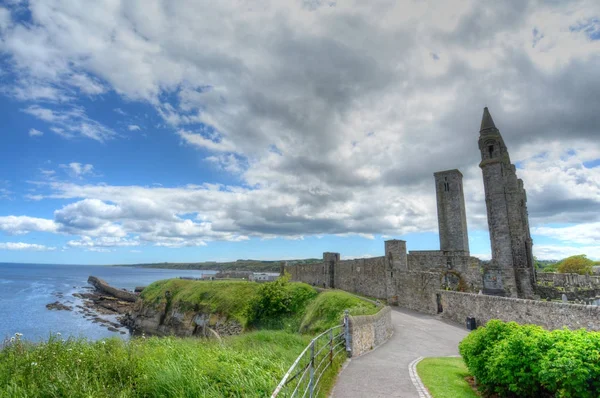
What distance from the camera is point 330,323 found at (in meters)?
22.2

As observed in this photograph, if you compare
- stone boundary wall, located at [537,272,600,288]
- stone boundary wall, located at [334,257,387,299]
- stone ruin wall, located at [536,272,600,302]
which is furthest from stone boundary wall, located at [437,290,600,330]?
stone boundary wall, located at [537,272,600,288]

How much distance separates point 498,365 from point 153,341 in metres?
12.6

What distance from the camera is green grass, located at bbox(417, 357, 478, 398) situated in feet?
30.6

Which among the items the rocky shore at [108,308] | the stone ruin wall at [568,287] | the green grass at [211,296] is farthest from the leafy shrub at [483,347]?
the rocky shore at [108,308]

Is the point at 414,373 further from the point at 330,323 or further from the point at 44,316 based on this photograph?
the point at 44,316

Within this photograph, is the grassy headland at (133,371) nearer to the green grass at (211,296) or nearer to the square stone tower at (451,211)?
the green grass at (211,296)

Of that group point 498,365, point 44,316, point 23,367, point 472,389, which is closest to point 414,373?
point 472,389

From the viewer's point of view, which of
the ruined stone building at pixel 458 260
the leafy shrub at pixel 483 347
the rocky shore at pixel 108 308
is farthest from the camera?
the rocky shore at pixel 108 308

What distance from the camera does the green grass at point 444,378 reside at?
30.6 feet

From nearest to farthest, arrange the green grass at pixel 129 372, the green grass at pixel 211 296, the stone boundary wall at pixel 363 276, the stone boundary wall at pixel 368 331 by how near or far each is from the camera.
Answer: the green grass at pixel 129 372, the stone boundary wall at pixel 368 331, the stone boundary wall at pixel 363 276, the green grass at pixel 211 296

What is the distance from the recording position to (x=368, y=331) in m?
15.5

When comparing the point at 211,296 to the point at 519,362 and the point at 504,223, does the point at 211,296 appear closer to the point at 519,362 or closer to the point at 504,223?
the point at 504,223

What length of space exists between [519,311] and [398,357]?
10.2m

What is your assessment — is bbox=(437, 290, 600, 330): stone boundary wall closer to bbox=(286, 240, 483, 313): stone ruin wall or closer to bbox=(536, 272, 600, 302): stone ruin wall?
bbox=(286, 240, 483, 313): stone ruin wall
